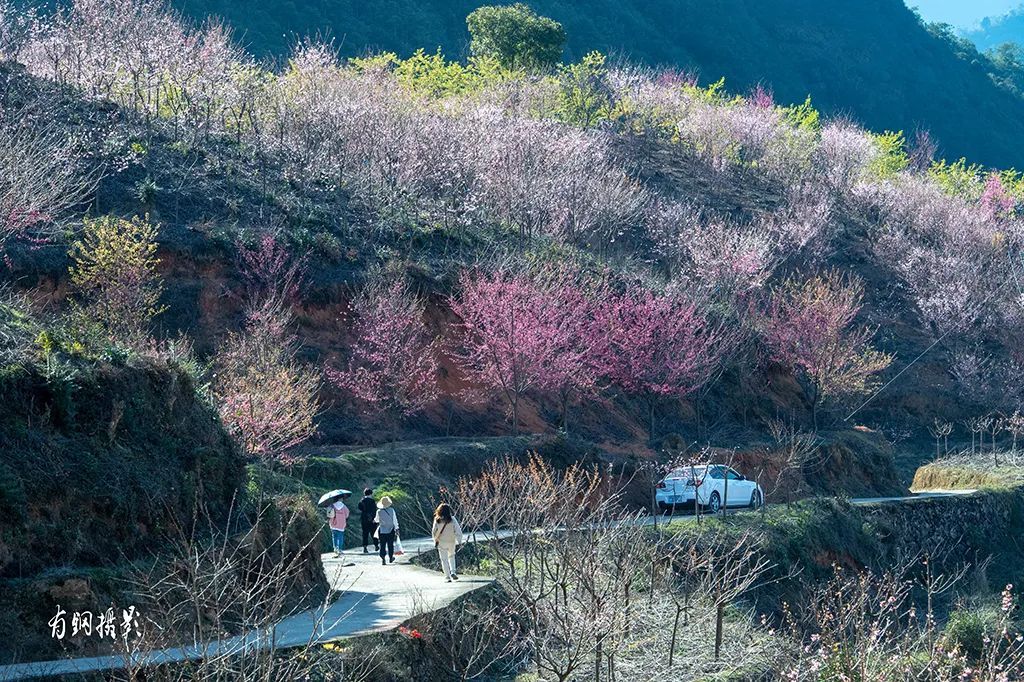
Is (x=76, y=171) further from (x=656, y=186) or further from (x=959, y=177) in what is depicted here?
(x=959, y=177)

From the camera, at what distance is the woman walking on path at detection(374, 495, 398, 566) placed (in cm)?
2270

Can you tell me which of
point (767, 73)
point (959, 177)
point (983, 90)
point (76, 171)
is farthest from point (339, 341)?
point (983, 90)

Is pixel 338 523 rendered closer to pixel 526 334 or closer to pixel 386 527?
pixel 386 527

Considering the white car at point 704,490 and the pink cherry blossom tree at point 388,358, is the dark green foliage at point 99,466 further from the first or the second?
the pink cherry blossom tree at point 388,358

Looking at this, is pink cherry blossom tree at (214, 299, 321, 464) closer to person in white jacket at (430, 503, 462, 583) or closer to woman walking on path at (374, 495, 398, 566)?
woman walking on path at (374, 495, 398, 566)

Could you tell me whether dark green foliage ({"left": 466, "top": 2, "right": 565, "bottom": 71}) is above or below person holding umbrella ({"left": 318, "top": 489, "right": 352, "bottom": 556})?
above

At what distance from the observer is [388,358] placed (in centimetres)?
3519

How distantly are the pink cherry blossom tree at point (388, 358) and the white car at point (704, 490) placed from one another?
7.52m

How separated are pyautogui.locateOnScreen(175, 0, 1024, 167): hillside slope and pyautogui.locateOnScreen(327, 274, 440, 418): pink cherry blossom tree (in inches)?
1913

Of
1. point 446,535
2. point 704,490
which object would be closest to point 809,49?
point 704,490

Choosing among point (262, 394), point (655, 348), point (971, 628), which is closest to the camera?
point (262, 394)

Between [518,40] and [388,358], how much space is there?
4061 cm

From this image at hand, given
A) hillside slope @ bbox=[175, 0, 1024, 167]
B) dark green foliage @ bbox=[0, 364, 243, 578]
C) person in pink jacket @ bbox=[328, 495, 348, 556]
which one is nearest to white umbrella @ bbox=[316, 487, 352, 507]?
person in pink jacket @ bbox=[328, 495, 348, 556]

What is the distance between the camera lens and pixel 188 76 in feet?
149
